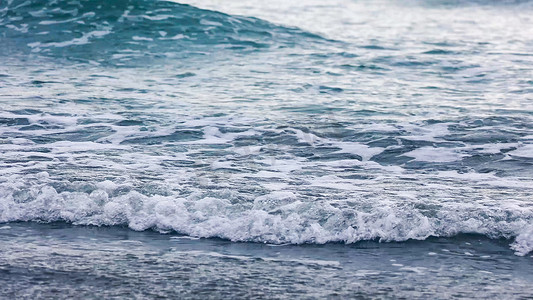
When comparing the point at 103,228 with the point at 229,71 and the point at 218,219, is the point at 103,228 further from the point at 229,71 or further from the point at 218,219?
the point at 229,71

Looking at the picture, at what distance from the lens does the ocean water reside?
4.57 metres

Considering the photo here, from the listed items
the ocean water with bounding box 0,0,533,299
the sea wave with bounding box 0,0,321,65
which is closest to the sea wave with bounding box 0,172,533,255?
the ocean water with bounding box 0,0,533,299

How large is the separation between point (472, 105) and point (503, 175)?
2944 millimetres

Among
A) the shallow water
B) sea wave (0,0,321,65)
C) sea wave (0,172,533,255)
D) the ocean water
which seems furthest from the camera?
sea wave (0,0,321,65)

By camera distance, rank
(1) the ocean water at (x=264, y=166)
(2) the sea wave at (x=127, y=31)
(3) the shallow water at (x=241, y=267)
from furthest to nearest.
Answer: (2) the sea wave at (x=127, y=31), (1) the ocean water at (x=264, y=166), (3) the shallow water at (x=241, y=267)

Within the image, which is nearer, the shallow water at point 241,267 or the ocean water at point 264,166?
the shallow water at point 241,267

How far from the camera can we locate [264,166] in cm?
668

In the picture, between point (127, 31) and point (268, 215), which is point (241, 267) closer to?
point (268, 215)

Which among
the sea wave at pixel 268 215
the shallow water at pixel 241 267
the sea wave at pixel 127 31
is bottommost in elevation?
the shallow water at pixel 241 267

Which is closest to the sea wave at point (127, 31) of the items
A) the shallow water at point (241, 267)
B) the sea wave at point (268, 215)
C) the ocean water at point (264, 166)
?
the ocean water at point (264, 166)

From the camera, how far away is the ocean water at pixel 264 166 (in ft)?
15.0

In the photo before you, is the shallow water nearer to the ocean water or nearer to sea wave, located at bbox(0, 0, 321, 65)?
the ocean water

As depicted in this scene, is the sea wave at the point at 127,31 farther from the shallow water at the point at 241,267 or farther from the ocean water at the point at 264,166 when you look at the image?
the shallow water at the point at 241,267

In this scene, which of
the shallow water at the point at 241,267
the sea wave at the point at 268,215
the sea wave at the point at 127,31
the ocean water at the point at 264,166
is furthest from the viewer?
the sea wave at the point at 127,31
